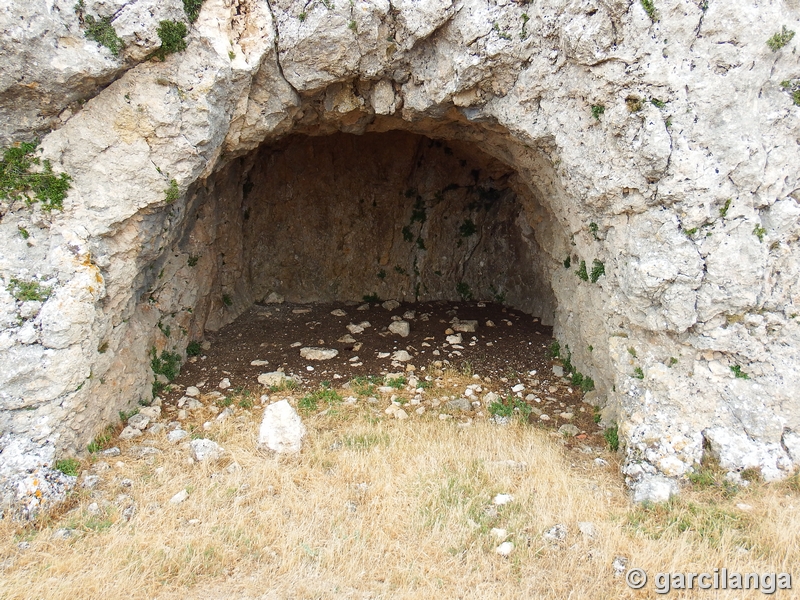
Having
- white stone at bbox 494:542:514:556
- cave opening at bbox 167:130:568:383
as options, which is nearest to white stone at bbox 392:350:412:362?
cave opening at bbox 167:130:568:383

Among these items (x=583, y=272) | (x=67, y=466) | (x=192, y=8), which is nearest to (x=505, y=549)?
(x=583, y=272)

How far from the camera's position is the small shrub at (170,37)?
4609mm

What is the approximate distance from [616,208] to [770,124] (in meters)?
1.32

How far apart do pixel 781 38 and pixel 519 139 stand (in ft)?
7.40

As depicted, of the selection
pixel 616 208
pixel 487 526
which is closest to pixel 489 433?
pixel 487 526

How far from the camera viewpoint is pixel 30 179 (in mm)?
4727

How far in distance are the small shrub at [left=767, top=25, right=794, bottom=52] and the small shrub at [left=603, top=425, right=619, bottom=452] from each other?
137 inches

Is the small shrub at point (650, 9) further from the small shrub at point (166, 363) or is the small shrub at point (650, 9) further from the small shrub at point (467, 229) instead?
the small shrub at point (166, 363)

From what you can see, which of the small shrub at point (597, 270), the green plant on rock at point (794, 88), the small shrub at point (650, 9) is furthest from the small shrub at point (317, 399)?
the green plant on rock at point (794, 88)

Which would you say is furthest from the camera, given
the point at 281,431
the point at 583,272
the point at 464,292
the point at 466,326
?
the point at 464,292

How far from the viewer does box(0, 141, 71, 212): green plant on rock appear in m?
4.67

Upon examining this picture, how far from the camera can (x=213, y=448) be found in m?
5.05

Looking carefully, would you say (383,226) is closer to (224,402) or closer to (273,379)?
(273,379)

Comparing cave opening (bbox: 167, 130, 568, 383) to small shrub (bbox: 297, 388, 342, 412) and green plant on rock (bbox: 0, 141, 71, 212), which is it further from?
green plant on rock (bbox: 0, 141, 71, 212)
